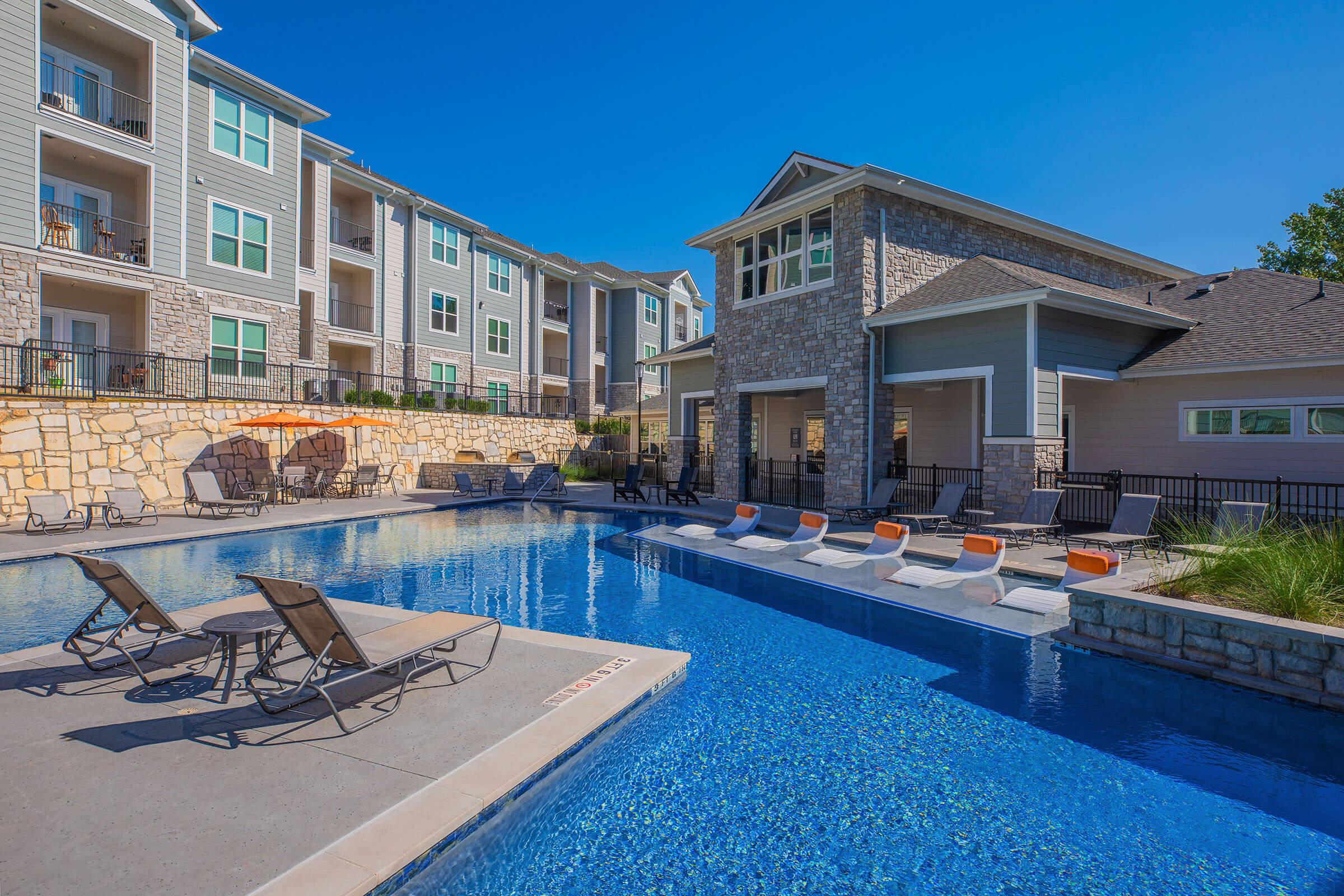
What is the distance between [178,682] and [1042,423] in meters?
12.9

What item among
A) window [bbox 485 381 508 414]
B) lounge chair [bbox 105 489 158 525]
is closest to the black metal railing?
window [bbox 485 381 508 414]

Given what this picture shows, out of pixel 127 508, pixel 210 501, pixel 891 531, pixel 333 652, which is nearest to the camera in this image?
pixel 333 652

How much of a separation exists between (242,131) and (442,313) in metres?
9.53

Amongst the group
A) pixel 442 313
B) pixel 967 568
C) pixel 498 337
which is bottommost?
pixel 967 568

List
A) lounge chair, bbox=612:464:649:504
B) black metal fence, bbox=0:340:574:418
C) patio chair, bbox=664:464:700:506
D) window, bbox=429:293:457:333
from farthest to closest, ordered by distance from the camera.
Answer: window, bbox=429:293:457:333, lounge chair, bbox=612:464:649:504, patio chair, bbox=664:464:700:506, black metal fence, bbox=0:340:574:418

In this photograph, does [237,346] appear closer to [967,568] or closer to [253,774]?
[253,774]

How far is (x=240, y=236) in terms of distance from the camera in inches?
786

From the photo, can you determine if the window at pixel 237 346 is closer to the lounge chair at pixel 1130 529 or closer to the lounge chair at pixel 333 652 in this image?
the lounge chair at pixel 333 652

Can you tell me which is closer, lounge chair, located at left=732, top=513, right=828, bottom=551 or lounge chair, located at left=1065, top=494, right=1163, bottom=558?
lounge chair, located at left=1065, top=494, right=1163, bottom=558

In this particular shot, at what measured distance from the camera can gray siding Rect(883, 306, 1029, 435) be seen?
1250 centimetres

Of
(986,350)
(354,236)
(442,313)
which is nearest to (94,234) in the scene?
(354,236)

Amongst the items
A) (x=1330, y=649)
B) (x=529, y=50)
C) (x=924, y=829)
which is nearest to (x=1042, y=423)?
(x=1330, y=649)

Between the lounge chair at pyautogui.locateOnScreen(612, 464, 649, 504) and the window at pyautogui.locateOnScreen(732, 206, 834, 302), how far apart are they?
17.9 feet

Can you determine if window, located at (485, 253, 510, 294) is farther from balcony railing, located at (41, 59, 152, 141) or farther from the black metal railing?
balcony railing, located at (41, 59, 152, 141)
